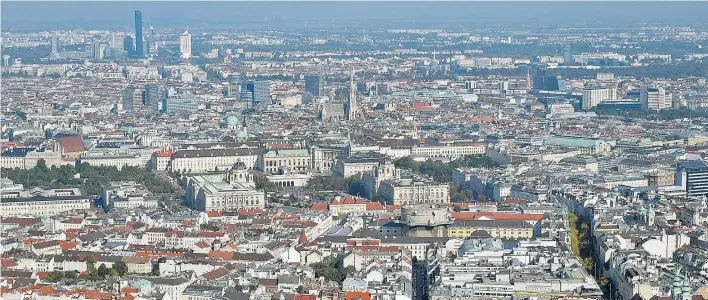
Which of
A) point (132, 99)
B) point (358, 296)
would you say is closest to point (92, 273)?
point (358, 296)

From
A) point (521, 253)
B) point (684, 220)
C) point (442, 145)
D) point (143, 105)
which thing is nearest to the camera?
point (521, 253)

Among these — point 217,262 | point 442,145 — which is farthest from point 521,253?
point 442,145

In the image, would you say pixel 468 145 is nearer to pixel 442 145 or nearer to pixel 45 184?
pixel 442 145

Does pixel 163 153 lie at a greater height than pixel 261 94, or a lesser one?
lesser

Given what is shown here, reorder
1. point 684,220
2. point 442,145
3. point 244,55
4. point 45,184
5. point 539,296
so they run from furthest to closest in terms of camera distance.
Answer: point 244,55 < point 442,145 < point 45,184 < point 684,220 < point 539,296

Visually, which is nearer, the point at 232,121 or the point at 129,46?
the point at 232,121

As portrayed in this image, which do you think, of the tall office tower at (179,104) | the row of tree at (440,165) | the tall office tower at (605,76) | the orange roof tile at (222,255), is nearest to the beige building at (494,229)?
the orange roof tile at (222,255)

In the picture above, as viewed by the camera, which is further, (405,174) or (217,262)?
(405,174)

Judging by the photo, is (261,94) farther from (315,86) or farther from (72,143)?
(72,143)
